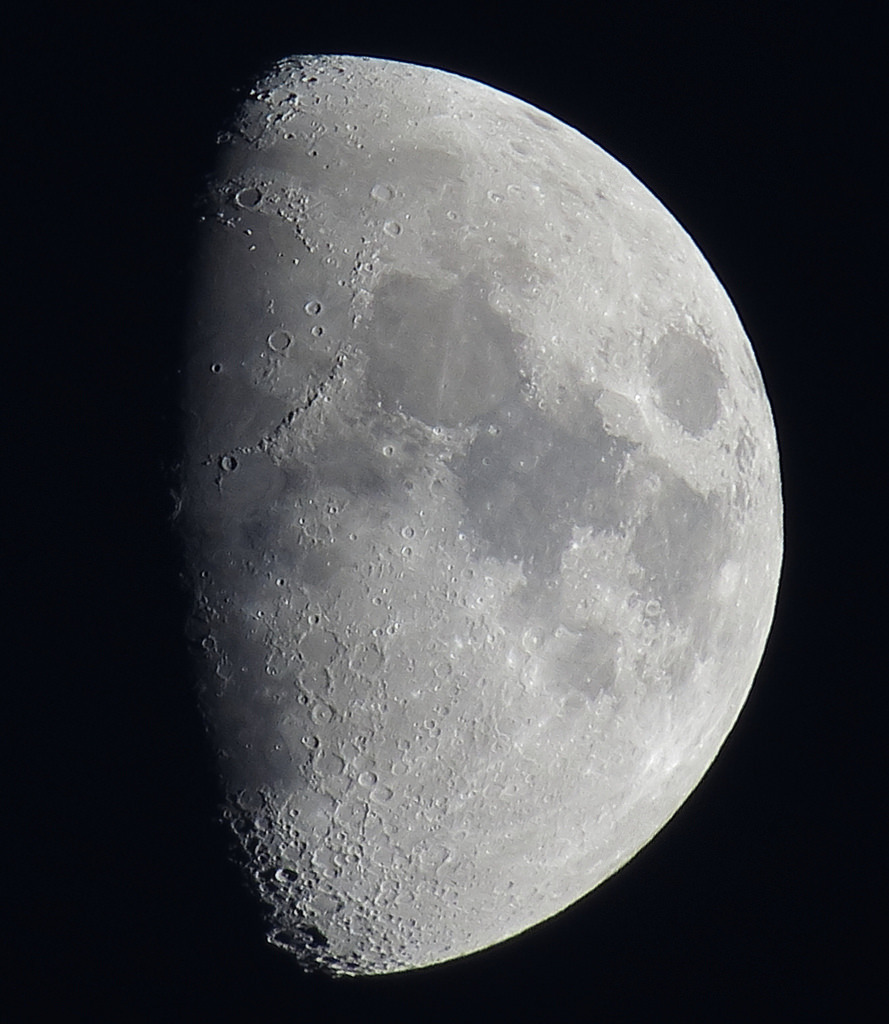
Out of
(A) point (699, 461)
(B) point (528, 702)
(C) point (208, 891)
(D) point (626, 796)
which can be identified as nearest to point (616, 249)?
(A) point (699, 461)

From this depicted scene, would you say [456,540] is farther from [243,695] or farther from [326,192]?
[326,192]

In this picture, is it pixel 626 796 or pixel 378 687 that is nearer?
pixel 378 687

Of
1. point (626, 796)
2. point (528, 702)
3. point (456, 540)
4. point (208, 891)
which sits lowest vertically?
point (208, 891)

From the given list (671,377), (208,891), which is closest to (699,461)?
(671,377)

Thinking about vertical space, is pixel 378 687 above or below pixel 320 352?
below

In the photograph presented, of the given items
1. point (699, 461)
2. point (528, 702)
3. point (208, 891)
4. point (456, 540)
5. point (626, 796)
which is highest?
point (699, 461)

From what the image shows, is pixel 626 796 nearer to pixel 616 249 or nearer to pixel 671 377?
pixel 671 377
